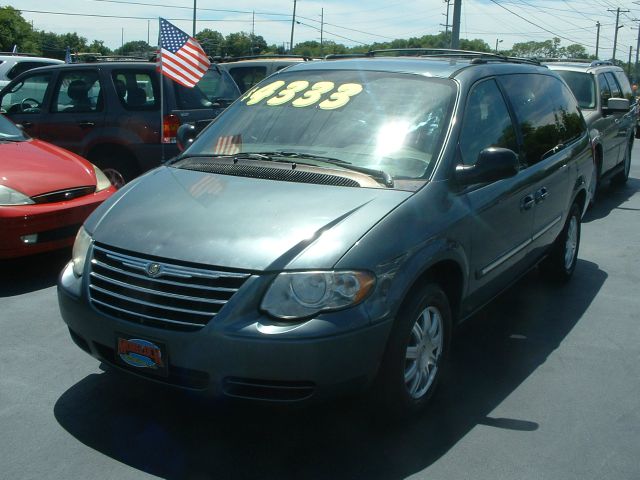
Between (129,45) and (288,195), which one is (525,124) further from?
(129,45)

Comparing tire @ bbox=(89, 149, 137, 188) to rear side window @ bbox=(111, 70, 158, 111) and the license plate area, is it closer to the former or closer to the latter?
rear side window @ bbox=(111, 70, 158, 111)

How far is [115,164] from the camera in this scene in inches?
361

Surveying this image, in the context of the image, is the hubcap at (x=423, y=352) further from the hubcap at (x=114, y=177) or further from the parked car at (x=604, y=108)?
the parked car at (x=604, y=108)

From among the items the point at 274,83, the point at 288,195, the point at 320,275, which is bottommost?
the point at 320,275

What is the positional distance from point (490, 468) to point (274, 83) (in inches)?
112

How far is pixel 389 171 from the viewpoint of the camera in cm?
406

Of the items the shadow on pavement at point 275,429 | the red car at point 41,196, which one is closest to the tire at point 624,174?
the shadow on pavement at point 275,429

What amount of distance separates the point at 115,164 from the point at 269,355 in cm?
654

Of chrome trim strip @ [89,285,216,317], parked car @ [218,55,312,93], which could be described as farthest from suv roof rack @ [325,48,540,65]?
parked car @ [218,55,312,93]

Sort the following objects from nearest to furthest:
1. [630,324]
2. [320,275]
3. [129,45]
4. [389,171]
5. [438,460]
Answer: [320,275], [438,460], [389,171], [630,324], [129,45]

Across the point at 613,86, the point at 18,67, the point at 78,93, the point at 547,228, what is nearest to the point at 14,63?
the point at 18,67

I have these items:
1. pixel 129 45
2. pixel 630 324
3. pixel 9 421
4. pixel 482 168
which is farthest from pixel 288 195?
pixel 129 45

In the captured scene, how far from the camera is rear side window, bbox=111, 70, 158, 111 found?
907 cm

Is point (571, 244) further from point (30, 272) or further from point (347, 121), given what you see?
point (30, 272)
